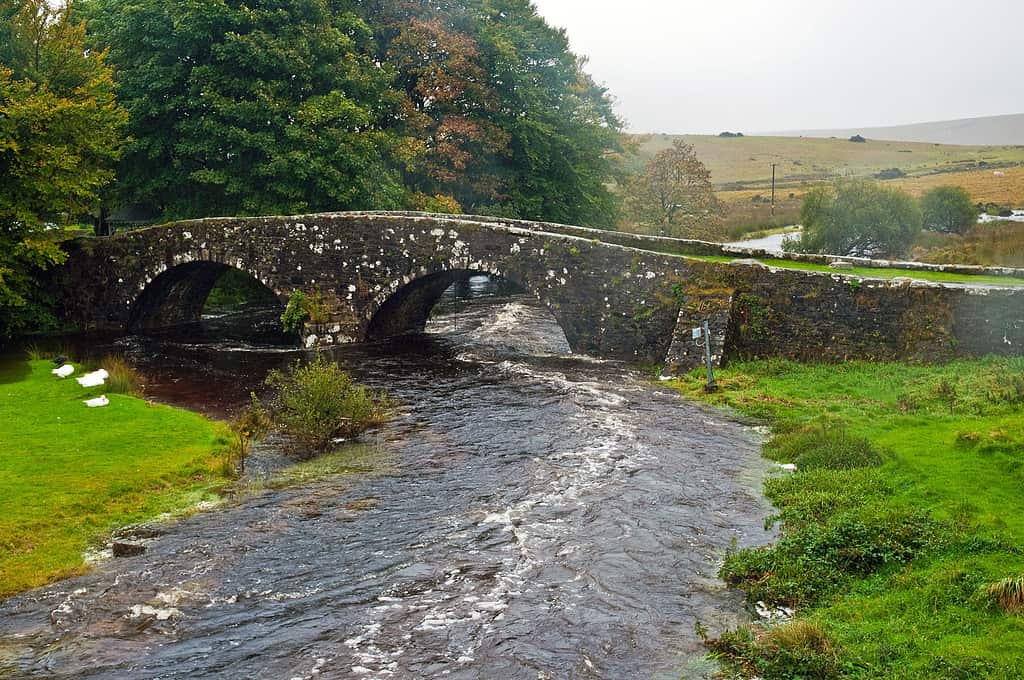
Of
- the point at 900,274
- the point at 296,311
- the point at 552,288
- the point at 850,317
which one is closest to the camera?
the point at 850,317

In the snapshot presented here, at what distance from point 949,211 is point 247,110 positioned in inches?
1463

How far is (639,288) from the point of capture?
24.7 metres

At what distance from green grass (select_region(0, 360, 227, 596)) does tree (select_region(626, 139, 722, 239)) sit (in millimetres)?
35379

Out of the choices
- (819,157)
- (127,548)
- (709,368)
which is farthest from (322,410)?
(819,157)

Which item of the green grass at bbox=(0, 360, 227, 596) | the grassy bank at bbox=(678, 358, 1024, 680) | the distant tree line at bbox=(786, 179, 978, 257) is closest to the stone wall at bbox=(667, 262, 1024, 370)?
the grassy bank at bbox=(678, 358, 1024, 680)

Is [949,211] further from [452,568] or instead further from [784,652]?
[784,652]

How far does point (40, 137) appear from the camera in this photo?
1095 inches

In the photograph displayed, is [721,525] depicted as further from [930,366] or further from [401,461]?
[930,366]

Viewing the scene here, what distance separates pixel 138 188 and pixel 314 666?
31.0 metres

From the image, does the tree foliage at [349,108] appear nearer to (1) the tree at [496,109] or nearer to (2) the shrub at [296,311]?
(1) the tree at [496,109]

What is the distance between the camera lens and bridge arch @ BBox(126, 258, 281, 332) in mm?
30953

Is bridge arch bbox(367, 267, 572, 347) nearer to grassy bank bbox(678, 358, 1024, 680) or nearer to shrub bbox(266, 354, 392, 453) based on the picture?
shrub bbox(266, 354, 392, 453)

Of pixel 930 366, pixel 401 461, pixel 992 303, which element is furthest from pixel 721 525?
pixel 992 303

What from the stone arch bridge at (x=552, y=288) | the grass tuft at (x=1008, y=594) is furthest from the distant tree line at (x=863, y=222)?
the grass tuft at (x=1008, y=594)
